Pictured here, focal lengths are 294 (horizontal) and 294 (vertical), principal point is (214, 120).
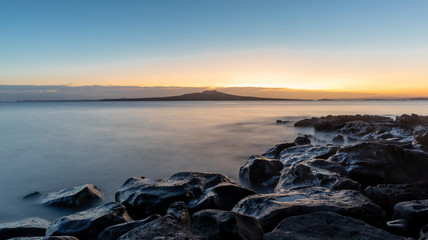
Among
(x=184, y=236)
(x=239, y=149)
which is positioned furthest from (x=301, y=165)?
(x=239, y=149)

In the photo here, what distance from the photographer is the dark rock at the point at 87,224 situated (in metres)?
4.14

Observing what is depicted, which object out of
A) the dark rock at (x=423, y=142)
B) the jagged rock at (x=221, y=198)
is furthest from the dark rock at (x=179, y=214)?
the dark rock at (x=423, y=142)

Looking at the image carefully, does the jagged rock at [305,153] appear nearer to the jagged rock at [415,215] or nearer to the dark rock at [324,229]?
the jagged rock at [415,215]

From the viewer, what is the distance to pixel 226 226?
124 inches

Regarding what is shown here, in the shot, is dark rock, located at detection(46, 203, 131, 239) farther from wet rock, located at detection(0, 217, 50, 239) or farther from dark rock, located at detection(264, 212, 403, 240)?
dark rock, located at detection(264, 212, 403, 240)

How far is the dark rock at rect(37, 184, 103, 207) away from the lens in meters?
6.01

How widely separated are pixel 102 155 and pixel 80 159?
101 centimetres

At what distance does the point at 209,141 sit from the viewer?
16703 mm

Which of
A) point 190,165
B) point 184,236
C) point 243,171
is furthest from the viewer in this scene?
point 190,165

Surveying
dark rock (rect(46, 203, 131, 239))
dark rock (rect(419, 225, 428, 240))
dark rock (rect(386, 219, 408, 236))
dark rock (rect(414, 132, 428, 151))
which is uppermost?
dark rock (rect(414, 132, 428, 151))

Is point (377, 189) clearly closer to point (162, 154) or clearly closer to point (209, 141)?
point (162, 154)

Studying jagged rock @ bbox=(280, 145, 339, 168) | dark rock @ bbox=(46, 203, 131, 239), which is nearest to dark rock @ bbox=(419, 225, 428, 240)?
dark rock @ bbox=(46, 203, 131, 239)

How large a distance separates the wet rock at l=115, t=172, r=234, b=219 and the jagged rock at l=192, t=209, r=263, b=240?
178cm

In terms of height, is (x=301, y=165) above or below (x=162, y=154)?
above
